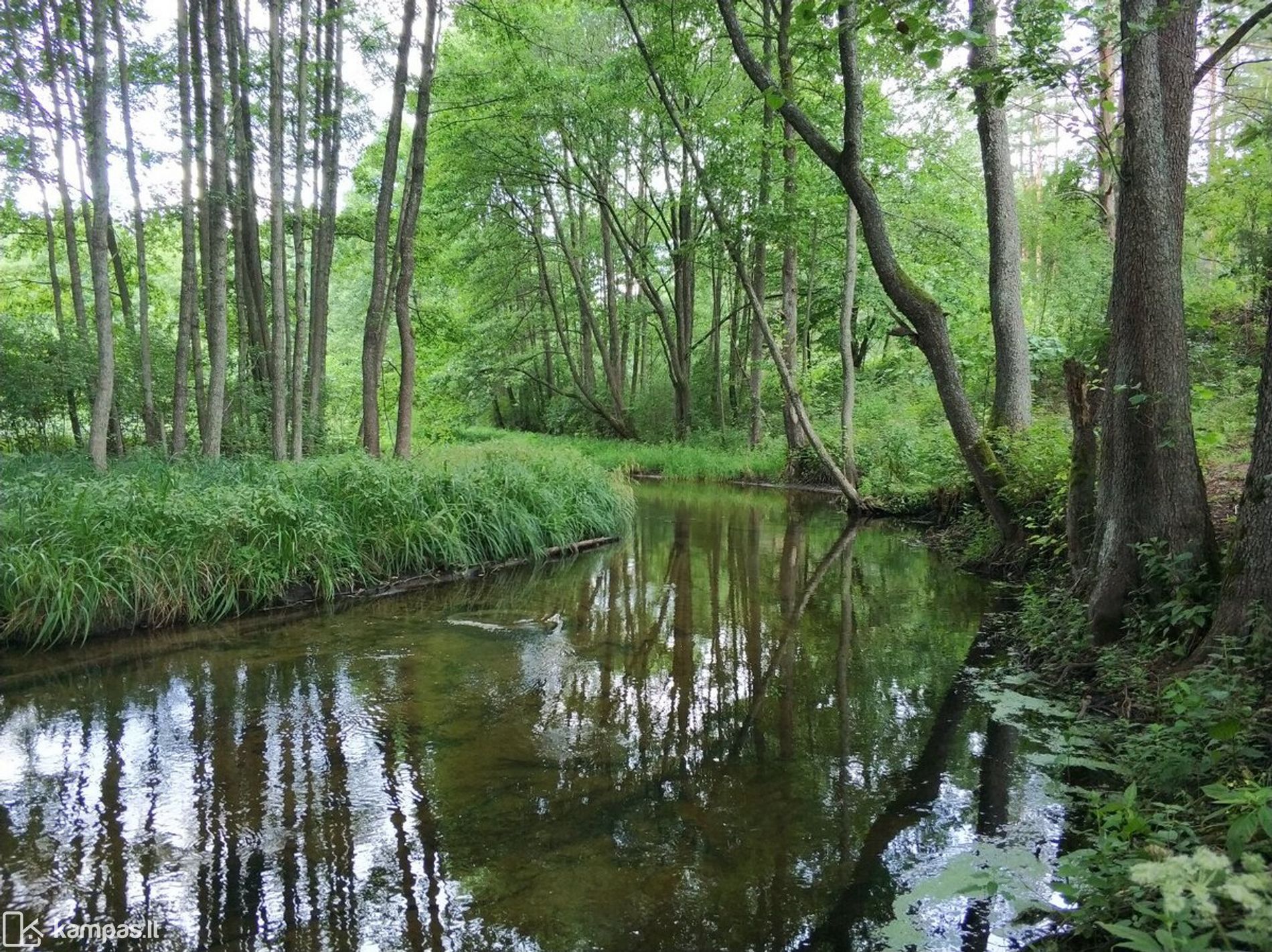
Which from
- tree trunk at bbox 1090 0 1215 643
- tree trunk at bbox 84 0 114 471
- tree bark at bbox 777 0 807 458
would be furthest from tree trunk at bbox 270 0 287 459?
tree trunk at bbox 1090 0 1215 643

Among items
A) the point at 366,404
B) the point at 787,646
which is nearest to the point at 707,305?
the point at 366,404

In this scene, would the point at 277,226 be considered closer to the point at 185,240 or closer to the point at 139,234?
the point at 185,240

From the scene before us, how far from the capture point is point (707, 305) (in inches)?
1316

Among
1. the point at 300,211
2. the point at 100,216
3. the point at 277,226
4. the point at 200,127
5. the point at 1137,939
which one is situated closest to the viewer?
the point at 1137,939

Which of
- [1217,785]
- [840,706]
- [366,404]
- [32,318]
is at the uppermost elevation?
[32,318]

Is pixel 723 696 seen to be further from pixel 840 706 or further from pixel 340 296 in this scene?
pixel 340 296

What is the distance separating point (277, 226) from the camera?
11.0 metres

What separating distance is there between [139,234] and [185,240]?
2.51m

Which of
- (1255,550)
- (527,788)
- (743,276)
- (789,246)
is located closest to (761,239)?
(743,276)

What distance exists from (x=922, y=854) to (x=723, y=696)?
1.92m

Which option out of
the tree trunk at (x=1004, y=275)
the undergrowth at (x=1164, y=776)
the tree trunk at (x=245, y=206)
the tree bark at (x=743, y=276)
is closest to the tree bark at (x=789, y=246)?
the tree bark at (x=743, y=276)

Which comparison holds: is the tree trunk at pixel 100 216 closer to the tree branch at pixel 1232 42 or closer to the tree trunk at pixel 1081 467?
the tree trunk at pixel 1081 467

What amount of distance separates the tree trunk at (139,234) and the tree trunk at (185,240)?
64 cm

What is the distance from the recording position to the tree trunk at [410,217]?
1088 centimetres
